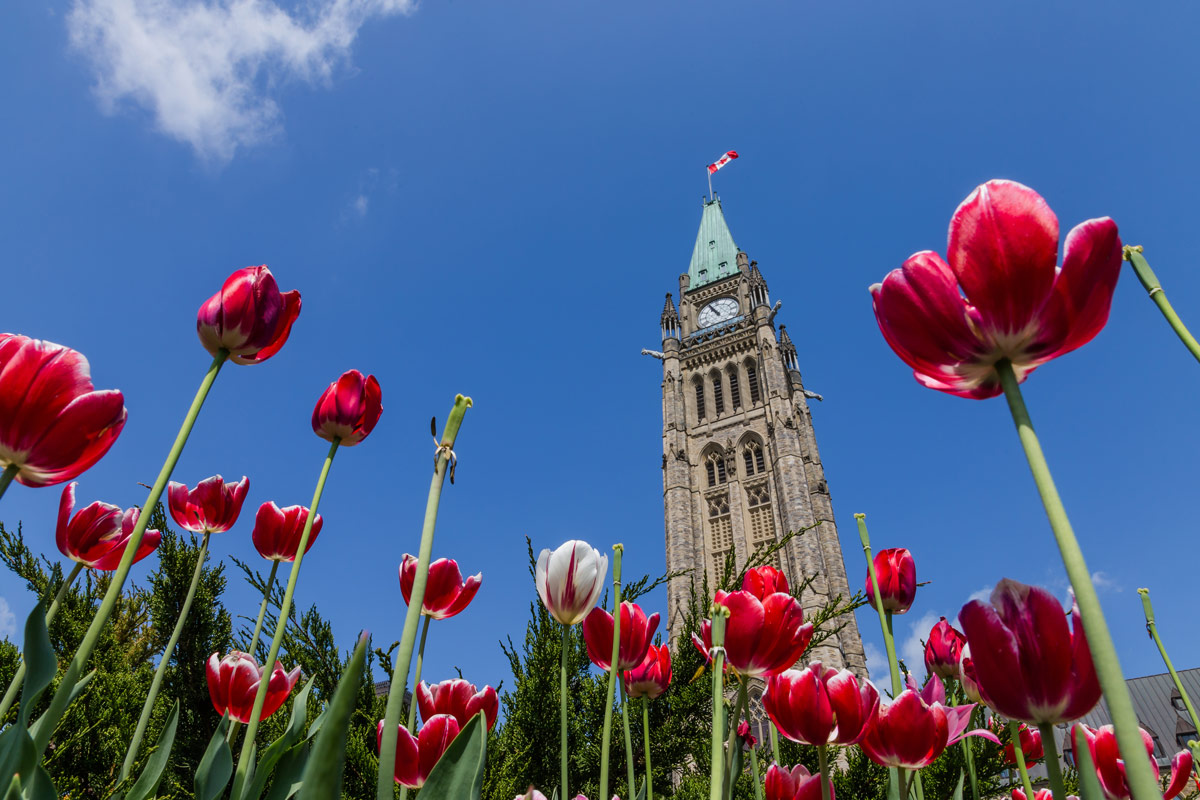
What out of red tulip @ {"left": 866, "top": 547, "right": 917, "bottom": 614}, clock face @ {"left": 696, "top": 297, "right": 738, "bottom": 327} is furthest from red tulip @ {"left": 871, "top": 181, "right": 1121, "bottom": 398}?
clock face @ {"left": 696, "top": 297, "right": 738, "bottom": 327}

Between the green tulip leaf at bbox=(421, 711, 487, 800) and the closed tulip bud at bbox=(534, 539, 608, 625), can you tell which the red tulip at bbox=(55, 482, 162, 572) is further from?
the green tulip leaf at bbox=(421, 711, 487, 800)

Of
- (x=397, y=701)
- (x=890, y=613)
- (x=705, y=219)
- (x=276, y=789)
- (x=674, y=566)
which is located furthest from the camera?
(x=705, y=219)

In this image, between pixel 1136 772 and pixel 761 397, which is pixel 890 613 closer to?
pixel 1136 772

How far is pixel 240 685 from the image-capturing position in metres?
1.75

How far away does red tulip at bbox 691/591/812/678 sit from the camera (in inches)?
52.5

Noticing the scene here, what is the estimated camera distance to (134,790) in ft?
4.38

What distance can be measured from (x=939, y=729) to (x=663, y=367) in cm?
3378

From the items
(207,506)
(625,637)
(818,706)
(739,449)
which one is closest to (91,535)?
(207,506)

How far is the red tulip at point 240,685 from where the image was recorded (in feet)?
5.67

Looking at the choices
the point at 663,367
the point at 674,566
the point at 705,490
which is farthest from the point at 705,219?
the point at 674,566

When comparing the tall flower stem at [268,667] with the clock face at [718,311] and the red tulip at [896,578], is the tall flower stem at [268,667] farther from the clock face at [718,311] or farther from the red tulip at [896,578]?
the clock face at [718,311]

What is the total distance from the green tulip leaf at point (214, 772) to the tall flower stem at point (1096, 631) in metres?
1.43

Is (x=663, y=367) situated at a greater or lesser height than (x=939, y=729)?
greater

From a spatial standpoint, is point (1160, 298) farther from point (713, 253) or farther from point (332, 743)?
point (713, 253)
